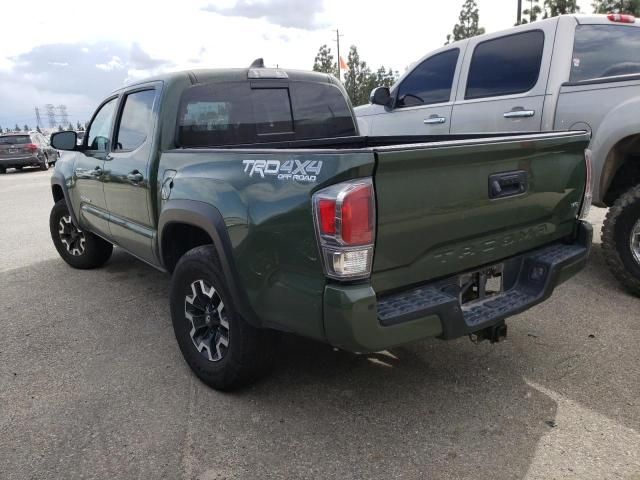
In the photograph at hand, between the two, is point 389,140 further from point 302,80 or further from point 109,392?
point 109,392

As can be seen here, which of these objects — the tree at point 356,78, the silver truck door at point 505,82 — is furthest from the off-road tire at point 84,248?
the tree at point 356,78

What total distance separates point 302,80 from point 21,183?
15.1 meters

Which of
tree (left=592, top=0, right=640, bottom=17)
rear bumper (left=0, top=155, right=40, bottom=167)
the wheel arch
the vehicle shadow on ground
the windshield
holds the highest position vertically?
tree (left=592, top=0, right=640, bottom=17)

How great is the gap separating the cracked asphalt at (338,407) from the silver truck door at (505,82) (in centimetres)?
170

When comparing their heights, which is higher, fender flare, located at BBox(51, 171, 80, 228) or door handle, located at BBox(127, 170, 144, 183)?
door handle, located at BBox(127, 170, 144, 183)

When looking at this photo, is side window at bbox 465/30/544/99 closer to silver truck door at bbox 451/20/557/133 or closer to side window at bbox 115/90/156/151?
silver truck door at bbox 451/20/557/133

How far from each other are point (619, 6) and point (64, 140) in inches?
764

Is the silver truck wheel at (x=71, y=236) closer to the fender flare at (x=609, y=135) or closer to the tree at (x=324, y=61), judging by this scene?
the fender flare at (x=609, y=135)

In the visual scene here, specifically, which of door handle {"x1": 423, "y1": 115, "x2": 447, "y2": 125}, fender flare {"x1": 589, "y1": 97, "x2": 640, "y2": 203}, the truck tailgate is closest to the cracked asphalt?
the truck tailgate

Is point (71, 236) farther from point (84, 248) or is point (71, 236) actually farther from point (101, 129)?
point (101, 129)

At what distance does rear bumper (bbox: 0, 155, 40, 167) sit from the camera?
65.2 feet

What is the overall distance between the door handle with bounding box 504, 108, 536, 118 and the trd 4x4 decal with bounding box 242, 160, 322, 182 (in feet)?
10.1

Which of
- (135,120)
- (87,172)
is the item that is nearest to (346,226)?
(135,120)

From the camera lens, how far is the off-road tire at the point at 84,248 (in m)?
5.50
